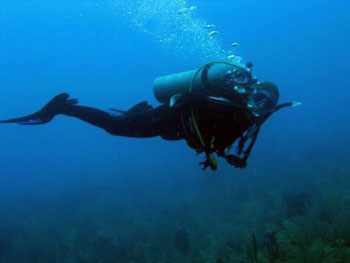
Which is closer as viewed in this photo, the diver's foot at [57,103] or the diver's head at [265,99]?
the diver's head at [265,99]

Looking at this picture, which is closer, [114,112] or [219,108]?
[219,108]

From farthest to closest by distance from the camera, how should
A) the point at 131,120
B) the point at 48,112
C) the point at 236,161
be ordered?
the point at 48,112 < the point at 131,120 < the point at 236,161

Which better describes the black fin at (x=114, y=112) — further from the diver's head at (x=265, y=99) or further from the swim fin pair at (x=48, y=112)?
the diver's head at (x=265, y=99)

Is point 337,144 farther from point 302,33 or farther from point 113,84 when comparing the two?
point 113,84

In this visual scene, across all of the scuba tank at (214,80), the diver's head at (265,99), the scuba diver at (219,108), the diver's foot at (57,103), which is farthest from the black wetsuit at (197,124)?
the diver's foot at (57,103)

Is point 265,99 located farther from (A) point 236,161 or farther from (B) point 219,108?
(A) point 236,161

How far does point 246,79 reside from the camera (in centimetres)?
367

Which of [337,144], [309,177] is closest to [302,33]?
[337,144]

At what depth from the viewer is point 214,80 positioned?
3.67 metres

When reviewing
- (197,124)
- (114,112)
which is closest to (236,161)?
(197,124)

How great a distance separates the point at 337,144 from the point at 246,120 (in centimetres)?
2108

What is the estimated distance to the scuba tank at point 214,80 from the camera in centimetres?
356

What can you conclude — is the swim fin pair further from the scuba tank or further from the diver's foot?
the scuba tank

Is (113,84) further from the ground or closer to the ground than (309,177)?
further from the ground
